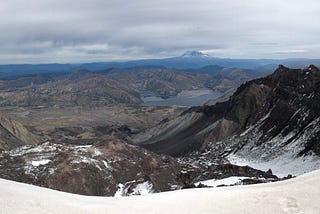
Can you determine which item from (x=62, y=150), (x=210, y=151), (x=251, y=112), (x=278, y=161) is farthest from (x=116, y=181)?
(x=251, y=112)

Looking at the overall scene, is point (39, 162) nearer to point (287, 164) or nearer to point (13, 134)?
point (287, 164)

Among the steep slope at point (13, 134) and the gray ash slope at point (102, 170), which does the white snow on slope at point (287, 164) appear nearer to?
the gray ash slope at point (102, 170)

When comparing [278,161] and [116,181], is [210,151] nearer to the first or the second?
[278,161]

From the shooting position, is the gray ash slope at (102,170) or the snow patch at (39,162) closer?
the gray ash slope at (102,170)

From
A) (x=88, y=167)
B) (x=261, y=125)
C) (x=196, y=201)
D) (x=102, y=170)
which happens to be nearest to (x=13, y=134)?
(x=261, y=125)

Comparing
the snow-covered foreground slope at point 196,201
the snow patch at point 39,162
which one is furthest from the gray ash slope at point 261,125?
the snow-covered foreground slope at point 196,201

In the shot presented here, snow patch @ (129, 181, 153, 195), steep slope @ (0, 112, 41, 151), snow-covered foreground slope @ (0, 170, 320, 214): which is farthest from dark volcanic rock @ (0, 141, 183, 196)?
steep slope @ (0, 112, 41, 151)

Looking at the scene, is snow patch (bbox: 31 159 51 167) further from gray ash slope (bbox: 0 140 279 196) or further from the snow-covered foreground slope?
the snow-covered foreground slope
